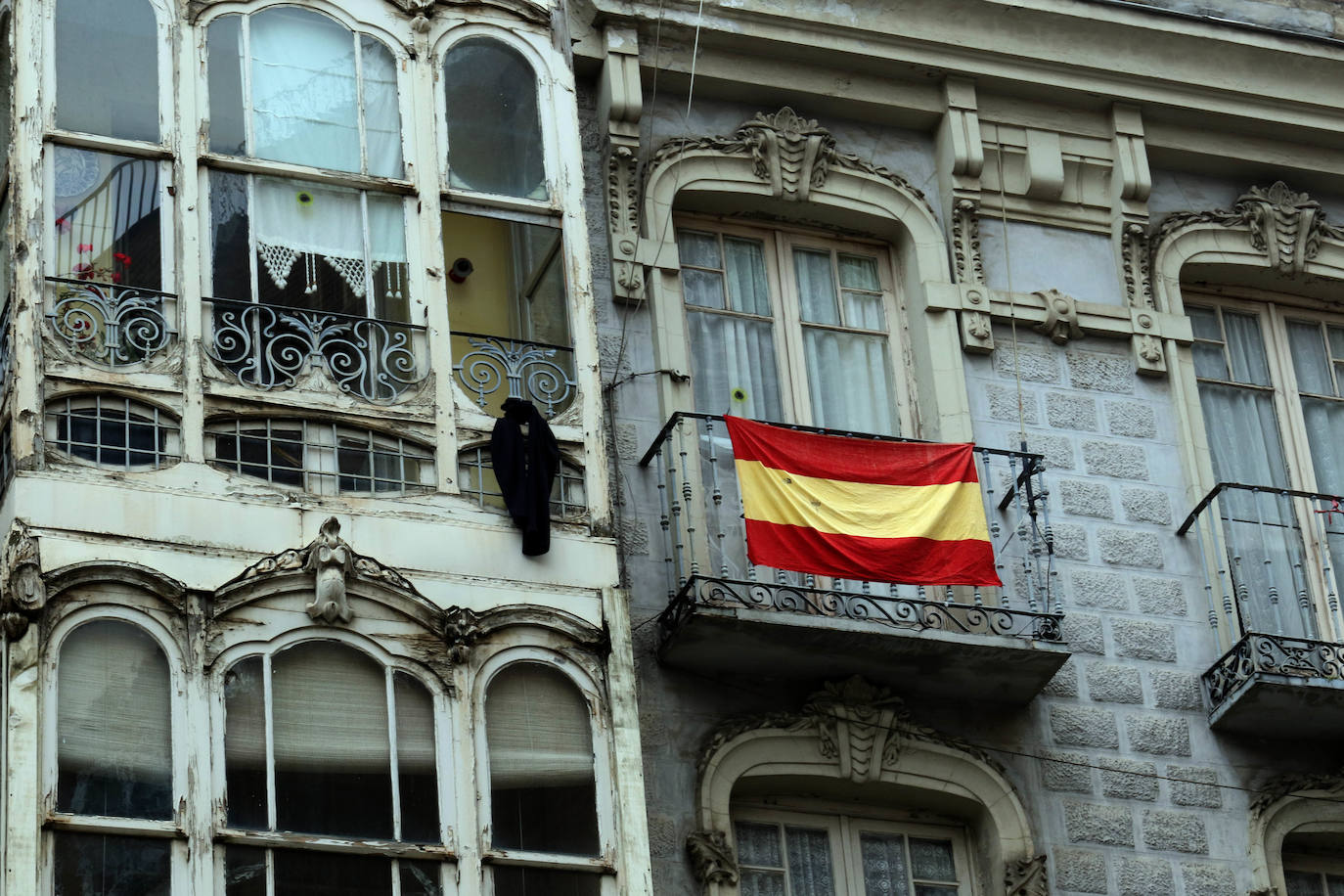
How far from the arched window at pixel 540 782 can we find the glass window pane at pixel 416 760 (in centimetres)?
29

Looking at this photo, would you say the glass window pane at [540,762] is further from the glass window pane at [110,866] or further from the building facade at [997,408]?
the glass window pane at [110,866]

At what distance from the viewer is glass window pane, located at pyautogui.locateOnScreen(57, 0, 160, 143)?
14.4 m

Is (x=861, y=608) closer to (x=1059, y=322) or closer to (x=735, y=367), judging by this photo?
(x=735, y=367)

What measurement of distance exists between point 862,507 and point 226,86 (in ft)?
13.9

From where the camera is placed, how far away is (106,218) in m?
14.1

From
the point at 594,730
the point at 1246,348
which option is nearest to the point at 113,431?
the point at 594,730

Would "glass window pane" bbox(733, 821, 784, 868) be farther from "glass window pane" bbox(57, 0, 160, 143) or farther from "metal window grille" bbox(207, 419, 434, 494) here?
"glass window pane" bbox(57, 0, 160, 143)

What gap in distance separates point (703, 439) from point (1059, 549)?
2245 millimetres

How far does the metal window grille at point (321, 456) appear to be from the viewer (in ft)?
44.9

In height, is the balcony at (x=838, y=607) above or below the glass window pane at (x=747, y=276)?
below

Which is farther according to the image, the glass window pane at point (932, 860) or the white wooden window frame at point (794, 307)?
the white wooden window frame at point (794, 307)

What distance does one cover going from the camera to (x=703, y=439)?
54.1ft

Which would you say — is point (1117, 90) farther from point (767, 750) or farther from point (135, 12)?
point (135, 12)

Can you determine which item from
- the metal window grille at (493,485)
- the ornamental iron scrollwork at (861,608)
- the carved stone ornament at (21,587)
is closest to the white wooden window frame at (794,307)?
the ornamental iron scrollwork at (861,608)
